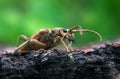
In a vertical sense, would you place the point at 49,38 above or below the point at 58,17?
below

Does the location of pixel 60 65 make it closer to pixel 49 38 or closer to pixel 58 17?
pixel 49 38

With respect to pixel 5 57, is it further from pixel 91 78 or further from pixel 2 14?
pixel 2 14

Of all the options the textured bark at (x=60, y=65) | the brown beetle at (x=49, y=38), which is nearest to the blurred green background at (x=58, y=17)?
the brown beetle at (x=49, y=38)

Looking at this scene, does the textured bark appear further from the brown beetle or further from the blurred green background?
the blurred green background

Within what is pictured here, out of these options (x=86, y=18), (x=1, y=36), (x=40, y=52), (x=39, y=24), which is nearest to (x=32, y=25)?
(x=39, y=24)

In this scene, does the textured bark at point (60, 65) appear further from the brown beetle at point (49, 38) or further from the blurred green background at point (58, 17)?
the blurred green background at point (58, 17)

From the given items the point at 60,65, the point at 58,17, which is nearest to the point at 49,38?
the point at 60,65
